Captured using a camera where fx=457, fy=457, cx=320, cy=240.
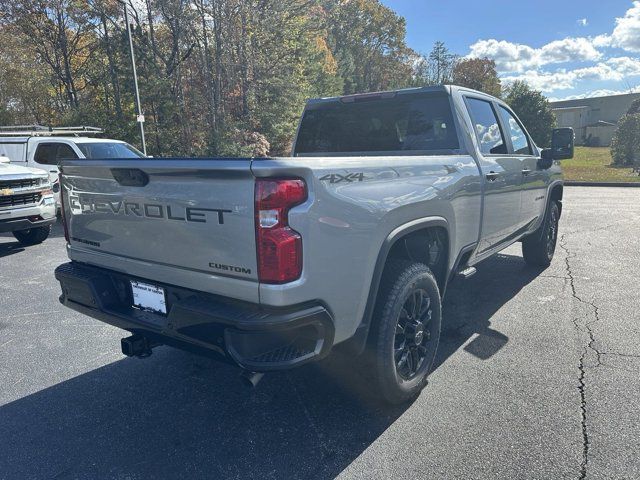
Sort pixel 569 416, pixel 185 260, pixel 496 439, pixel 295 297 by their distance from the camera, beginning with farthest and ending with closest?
pixel 569 416 < pixel 496 439 < pixel 185 260 < pixel 295 297

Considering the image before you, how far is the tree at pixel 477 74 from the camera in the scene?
5972 cm

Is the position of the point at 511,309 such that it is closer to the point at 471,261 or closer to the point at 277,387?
the point at 471,261

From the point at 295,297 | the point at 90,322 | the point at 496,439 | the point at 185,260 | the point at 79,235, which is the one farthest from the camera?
the point at 90,322

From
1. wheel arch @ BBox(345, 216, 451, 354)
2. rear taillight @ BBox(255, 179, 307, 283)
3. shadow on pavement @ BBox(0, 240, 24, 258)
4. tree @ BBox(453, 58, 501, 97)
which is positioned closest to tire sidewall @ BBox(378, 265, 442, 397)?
wheel arch @ BBox(345, 216, 451, 354)

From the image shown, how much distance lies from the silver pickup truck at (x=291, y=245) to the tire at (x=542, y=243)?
2187 mm

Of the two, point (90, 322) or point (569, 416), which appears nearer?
point (569, 416)

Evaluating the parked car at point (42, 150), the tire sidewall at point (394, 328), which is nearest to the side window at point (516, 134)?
the tire sidewall at point (394, 328)

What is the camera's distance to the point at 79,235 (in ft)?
9.92

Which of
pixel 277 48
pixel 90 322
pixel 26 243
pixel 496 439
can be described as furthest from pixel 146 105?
pixel 496 439

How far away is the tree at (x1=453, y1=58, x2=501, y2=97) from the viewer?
59.7 meters

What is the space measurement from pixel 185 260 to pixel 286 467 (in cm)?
119

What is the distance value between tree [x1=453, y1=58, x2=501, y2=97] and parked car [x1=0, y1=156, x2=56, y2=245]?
197 feet

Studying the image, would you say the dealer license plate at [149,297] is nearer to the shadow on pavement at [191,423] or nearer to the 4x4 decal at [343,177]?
the shadow on pavement at [191,423]

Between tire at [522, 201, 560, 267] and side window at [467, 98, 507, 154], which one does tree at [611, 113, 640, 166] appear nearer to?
tire at [522, 201, 560, 267]
